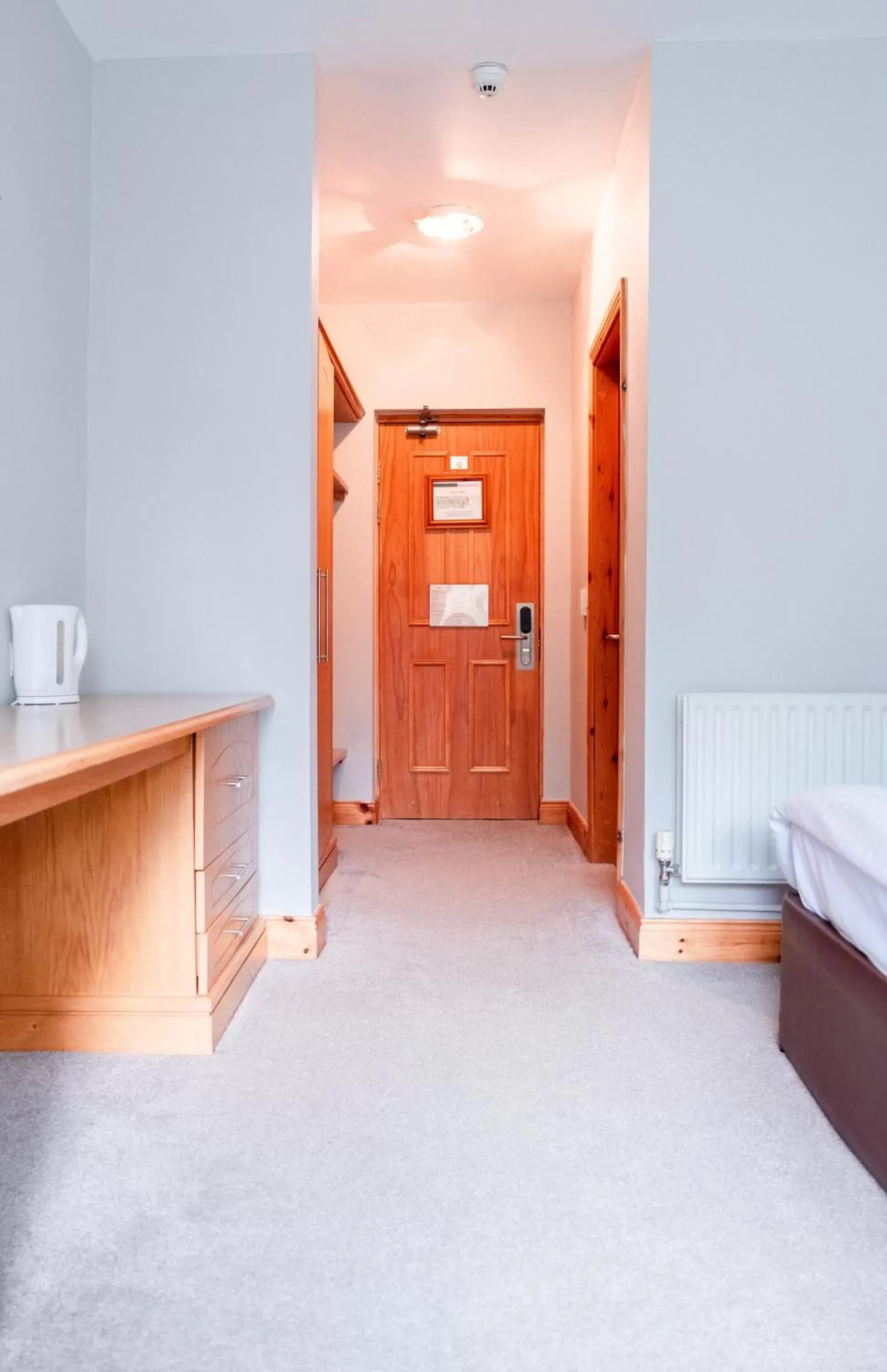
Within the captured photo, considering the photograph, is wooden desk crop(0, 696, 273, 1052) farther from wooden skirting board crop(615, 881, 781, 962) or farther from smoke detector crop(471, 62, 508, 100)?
smoke detector crop(471, 62, 508, 100)

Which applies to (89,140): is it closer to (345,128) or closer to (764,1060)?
(345,128)

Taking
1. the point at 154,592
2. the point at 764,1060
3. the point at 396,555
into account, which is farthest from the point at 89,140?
the point at 764,1060

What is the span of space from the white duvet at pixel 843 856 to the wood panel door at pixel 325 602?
1.42 metres

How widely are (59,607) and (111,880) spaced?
625 millimetres

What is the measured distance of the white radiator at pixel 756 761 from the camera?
2.29 m

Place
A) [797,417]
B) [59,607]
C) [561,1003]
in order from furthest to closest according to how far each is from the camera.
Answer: [797,417] < [561,1003] < [59,607]

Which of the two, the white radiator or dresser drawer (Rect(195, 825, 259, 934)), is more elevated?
the white radiator

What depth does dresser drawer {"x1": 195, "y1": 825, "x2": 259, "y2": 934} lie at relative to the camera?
1846 millimetres

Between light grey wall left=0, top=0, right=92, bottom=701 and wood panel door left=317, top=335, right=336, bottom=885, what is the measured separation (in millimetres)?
702

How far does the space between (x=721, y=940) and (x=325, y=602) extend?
1.59 meters

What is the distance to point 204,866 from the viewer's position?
1860 millimetres

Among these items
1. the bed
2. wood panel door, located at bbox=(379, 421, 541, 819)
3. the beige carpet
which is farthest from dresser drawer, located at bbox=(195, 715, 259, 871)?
wood panel door, located at bbox=(379, 421, 541, 819)

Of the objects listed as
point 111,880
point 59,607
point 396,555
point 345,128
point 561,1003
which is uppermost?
point 345,128

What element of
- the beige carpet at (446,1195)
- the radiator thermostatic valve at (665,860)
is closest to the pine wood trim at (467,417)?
the radiator thermostatic valve at (665,860)
